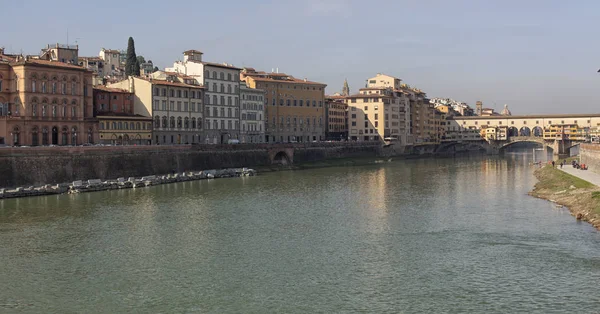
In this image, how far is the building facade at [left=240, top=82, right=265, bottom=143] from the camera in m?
116

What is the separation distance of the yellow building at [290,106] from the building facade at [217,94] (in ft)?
48.4

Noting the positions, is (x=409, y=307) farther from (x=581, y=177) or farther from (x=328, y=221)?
(x=581, y=177)

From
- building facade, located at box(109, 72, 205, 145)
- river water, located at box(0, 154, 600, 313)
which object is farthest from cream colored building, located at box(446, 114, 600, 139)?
river water, located at box(0, 154, 600, 313)

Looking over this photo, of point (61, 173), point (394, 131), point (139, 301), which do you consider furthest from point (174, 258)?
point (394, 131)

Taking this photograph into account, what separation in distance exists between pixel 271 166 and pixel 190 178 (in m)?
26.6

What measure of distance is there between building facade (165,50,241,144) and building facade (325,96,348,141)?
43.7 m

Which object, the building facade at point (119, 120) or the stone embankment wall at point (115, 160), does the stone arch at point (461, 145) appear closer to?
the stone embankment wall at point (115, 160)

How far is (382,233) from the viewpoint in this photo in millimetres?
42438

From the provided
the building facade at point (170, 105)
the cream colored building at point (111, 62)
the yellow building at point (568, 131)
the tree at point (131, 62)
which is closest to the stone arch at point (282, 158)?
the building facade at point (170, 105)

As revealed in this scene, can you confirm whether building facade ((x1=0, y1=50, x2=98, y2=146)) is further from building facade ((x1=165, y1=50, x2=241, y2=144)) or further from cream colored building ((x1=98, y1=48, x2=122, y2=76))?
cream colored building ((x1=98, y1=48, x2=122, y2=76))

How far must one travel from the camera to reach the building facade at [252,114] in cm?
11550

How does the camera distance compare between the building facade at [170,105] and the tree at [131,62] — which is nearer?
the building facade at [170,105]

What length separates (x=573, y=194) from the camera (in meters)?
57.2

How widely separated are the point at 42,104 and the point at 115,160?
39.1ft
